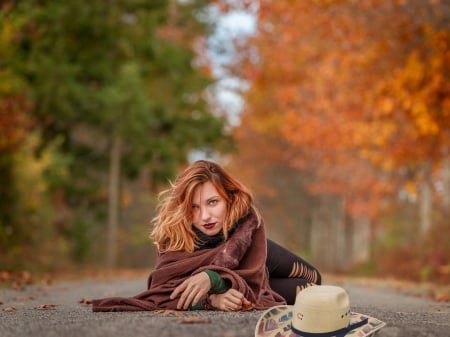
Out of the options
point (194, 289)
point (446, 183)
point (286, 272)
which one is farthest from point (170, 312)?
point (446, 183)

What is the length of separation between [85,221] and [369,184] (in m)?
11.6

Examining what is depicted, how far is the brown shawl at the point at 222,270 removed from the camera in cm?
557

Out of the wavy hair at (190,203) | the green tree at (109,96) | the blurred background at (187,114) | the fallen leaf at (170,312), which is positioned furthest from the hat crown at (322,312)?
the green tree at (109,96)

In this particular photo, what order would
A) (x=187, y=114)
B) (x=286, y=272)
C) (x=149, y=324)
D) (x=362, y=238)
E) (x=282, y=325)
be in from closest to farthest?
(x=149, y=324)
(x=282, y=325)
(x=286, y=272)
(x=187, y=114)
(x=362, y=238)

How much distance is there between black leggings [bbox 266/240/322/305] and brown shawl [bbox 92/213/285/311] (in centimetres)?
43

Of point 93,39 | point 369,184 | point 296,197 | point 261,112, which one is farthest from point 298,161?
point 93,39

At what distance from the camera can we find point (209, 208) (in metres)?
5.84

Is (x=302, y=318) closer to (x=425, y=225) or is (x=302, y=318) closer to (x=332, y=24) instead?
(x=332, y=24)

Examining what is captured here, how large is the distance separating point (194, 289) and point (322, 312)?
4.24 feet

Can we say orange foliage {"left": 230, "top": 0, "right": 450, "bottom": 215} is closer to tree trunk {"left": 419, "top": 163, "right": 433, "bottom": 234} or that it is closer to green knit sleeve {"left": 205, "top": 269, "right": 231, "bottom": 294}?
tree trunk {"left": 419, "top": 163, "right": 433, "bottom": 234}

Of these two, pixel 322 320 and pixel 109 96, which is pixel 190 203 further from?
pixel 109 96

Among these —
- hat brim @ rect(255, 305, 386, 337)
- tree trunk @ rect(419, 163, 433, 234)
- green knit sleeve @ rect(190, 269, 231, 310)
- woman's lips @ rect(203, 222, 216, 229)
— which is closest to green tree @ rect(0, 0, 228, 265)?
tree trunk @ rect(419, 163, 433, 234)

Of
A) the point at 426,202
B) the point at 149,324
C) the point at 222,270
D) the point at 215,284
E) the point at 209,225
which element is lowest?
the point at 149,324

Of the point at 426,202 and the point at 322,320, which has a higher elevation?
the point at 426,202
